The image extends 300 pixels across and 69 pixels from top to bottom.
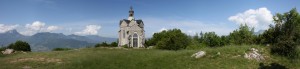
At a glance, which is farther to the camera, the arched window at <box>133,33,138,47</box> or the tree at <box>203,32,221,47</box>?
the arched window at <box>133,33,138,47</box>

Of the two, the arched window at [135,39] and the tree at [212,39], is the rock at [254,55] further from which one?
the arched window at [135,39]

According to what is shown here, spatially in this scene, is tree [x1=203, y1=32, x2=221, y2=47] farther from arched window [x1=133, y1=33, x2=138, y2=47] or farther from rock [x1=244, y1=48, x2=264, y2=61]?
rock [x1=244, y1=48, x2=264, y2=61]

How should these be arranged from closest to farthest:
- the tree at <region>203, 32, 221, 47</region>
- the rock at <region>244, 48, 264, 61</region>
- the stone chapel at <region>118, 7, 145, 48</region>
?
the rock at <region>244, 48, 264, 61</region> → the tree at <region>203, 32, 221, 47</region> → the stone chapel at <region>118, 7, 145, 48</region>

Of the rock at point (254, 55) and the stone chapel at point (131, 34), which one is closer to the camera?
the rock at point (254, 55)

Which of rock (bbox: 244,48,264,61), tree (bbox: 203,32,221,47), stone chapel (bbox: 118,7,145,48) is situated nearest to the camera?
rock (bbox: 244,48,264,61)

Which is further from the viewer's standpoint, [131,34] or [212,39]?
[131,34]

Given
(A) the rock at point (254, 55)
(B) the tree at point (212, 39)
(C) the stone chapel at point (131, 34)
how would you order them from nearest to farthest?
(A) the rock at point (254, 55)
(B) the tree at point (212, 39)
(C) the stone chapel at point (131, 34)

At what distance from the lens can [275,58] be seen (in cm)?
3362

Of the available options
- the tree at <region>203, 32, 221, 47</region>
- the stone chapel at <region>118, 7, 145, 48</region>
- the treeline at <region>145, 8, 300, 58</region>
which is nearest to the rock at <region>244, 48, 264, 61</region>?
the treeline at <region>145, 8, 300, 58</region>

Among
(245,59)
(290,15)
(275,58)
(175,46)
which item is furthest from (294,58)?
(175,46)

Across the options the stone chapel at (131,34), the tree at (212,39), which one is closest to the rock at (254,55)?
the tree at (212,39)

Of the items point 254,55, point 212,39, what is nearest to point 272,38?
point 254,55

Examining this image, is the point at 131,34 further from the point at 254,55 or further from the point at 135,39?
the point at 254,55

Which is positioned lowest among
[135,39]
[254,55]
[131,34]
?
[254,55]
